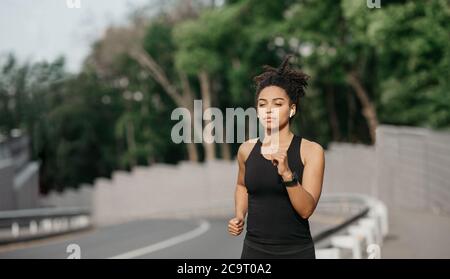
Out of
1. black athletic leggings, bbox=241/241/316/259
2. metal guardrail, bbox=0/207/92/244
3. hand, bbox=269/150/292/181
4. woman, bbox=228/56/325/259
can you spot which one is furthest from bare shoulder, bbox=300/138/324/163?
metal guardrail, bbox=0/207/92/244

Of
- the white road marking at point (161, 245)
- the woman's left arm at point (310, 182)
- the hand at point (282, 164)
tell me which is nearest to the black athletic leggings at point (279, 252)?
the woman's left arm at point (310, 182)

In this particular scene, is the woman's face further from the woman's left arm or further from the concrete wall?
the concrete wall

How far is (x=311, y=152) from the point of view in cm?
471

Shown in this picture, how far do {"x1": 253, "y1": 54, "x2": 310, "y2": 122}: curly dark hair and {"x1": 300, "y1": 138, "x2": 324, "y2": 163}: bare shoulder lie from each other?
34cm

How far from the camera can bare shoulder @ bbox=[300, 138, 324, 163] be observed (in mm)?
4691

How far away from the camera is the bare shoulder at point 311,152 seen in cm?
469

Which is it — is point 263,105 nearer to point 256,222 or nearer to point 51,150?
point 256,222

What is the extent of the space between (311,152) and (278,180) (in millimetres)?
263

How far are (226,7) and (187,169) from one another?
10.5 m

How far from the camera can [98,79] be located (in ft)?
182

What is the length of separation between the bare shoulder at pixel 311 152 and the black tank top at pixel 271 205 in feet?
0.11

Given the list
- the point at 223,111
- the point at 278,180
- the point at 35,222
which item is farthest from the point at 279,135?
the point at 223,111

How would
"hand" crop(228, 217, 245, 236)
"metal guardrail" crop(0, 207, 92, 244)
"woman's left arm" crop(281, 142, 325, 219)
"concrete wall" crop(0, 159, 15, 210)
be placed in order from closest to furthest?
"woman's left arm" crop(281, 142, 325, 219) → "hand" crop(228, 217, 245, 236) → "metal guardrail" crop(0, 207, 92, 244) → "concrete wall" crop(0, 159, 15, 210)
